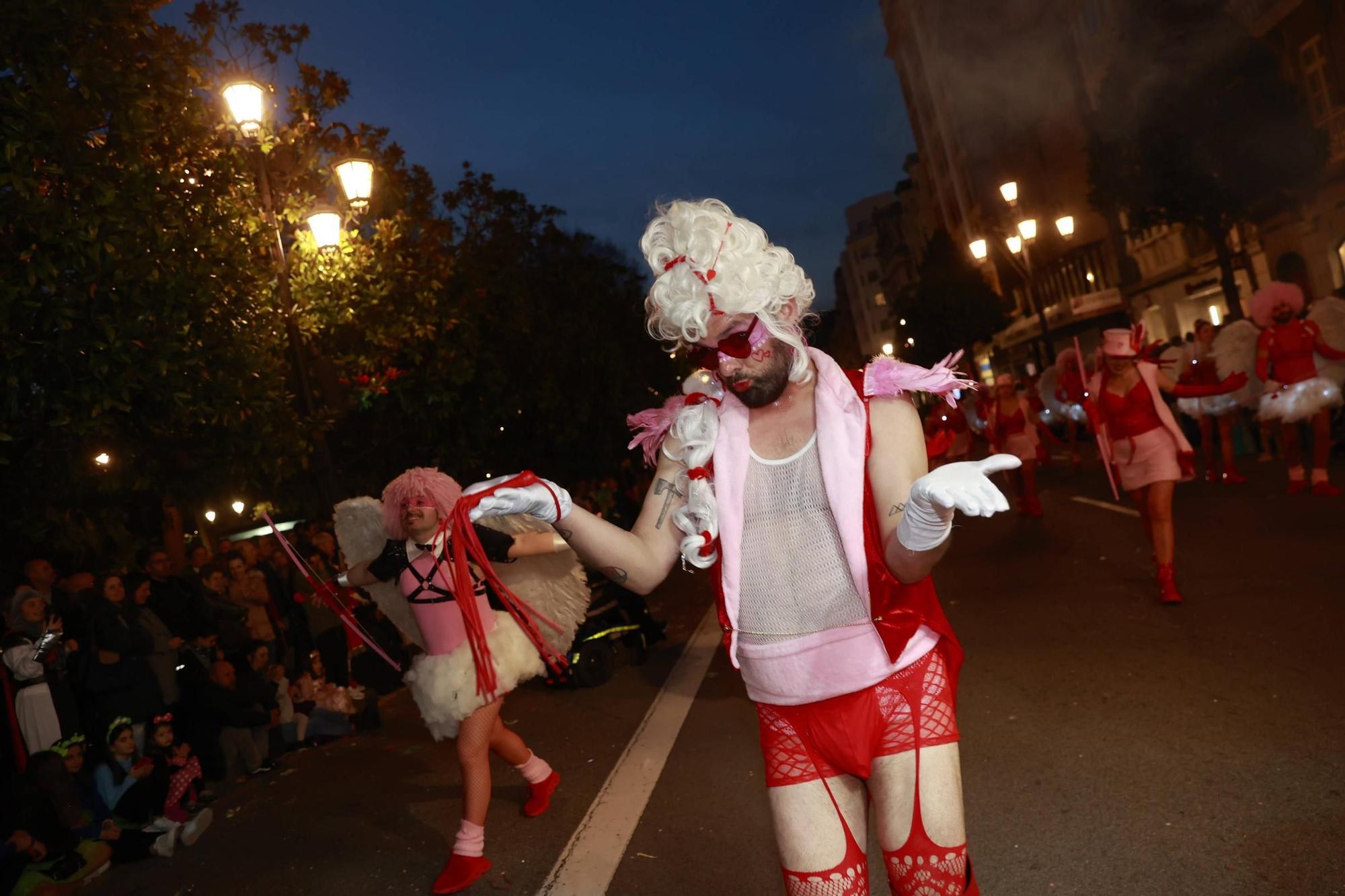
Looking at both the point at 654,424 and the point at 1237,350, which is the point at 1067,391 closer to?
the point at 1237,350

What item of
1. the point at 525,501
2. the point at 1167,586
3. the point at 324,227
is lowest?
the point at 1167,586

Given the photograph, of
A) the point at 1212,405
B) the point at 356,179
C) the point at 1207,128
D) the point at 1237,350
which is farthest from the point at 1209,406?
the point at 1207,128

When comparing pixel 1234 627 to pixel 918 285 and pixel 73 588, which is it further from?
pixel 918 285

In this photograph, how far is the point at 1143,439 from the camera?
8039 mm

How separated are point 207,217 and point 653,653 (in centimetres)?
529

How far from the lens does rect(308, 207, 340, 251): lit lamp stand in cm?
1098

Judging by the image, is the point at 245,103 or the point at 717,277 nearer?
the point at 717,277

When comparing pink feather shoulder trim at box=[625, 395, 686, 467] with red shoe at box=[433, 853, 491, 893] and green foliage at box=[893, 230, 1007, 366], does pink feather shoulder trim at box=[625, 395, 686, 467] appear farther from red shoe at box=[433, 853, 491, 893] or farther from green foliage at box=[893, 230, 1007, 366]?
green foliage at box=[893, 230, 1007, 366]

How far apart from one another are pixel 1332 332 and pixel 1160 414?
4.67 meters

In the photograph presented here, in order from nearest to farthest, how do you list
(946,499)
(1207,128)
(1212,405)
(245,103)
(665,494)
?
(946,499), (665,494), (245,103), (1212,405), (1207,128)

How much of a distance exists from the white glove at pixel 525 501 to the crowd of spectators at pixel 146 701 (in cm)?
460

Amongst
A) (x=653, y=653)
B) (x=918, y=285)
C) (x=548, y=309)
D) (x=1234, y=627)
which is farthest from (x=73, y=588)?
(x=918, y=285)

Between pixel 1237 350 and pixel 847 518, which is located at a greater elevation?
pixel 847 518

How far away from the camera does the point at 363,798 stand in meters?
6.83
